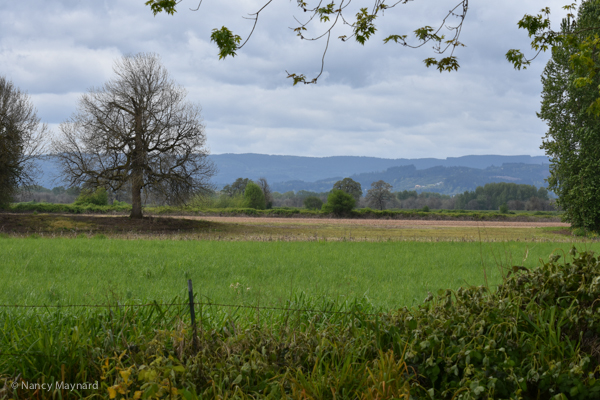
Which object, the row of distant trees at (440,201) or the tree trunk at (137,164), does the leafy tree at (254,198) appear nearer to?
the row of distant trees at (440,201)

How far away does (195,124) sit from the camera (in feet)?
101

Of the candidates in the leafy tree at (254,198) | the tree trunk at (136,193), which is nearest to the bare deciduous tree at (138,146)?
the tree trunk at (136,193)

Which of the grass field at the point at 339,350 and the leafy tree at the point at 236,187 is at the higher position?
the leafy tree at the point at 236,187

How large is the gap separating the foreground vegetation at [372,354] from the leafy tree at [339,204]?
5028cm

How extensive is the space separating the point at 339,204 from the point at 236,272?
4513cm

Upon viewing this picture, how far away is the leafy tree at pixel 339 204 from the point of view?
5419cm

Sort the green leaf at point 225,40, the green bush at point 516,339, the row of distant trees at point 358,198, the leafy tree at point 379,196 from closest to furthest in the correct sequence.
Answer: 1. the green bush at point 516,339
2. the green leaf at point 225,40
3. the row of distant trees at point 358,198
4. the leafy tree at point 379,196

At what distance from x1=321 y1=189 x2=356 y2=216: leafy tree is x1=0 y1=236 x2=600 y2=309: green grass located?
130 feet

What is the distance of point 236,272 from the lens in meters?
9.56

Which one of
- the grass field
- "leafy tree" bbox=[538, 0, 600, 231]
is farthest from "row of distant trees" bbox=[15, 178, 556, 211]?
the grass field

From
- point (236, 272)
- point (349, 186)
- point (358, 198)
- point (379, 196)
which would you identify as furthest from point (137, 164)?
point (358, 198)

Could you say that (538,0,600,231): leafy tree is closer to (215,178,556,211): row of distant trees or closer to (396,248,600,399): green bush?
(396,248,600,399): green bush

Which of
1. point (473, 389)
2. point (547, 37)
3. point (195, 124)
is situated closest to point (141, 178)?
point (195, 124)

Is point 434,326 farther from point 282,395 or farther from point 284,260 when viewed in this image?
point 284,260
